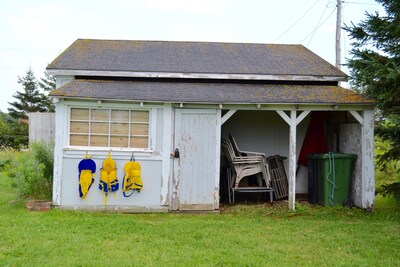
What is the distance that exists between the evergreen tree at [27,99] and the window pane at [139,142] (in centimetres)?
3085

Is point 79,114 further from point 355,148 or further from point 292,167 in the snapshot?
point 355,148

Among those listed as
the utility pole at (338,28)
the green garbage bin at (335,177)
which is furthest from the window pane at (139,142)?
the utility pole at (338,28)

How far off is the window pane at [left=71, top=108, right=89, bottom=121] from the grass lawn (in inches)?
77.1

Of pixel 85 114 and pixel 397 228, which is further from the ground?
pixel 85 114

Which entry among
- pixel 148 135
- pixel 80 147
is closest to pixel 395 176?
pixel 148 135

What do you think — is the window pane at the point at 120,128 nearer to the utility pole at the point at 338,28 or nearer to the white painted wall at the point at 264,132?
the white painted wall at the point at 264,132

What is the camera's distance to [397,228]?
7.11 m

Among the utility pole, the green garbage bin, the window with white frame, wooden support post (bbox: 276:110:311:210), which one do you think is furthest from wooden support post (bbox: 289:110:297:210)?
the utility pole

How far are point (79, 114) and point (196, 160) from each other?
8.71 ft

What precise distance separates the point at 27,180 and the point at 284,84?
651cm

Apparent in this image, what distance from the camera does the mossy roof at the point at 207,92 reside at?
826cm

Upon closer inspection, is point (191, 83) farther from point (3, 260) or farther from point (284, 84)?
point (3, 260)

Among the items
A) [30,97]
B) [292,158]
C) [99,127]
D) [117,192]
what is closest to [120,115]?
[99,127]

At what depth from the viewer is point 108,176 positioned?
8.20 meters
